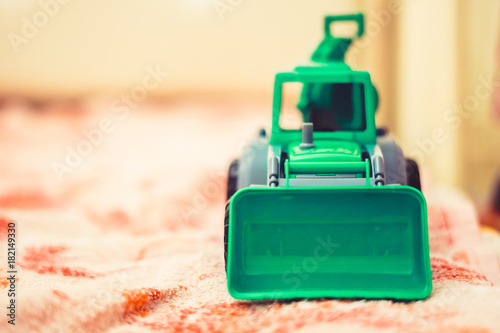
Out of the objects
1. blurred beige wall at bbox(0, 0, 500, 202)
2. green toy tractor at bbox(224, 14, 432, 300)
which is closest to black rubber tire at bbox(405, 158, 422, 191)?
green toy tractor at bbox(224, 14, 432, 300)

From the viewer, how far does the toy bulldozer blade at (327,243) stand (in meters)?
0.80

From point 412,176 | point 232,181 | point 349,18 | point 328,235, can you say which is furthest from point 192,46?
point 328,235

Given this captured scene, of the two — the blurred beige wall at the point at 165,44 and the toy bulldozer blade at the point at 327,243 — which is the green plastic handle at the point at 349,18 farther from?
the blurred beige wall at the point at 165,44

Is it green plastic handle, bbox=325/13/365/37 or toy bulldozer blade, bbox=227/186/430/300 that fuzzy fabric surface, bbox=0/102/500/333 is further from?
green plastic handle, bbox=325/13/365/37

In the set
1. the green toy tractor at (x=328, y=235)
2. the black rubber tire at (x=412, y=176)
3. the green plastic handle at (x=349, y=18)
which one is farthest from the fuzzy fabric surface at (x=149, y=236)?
the green plastic handle at (x=349, y=18)

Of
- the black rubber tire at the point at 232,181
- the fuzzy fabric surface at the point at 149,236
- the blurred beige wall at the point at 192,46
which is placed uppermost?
the blurred beige wall at the point at 192,46

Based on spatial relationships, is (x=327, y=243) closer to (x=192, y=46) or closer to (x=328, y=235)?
(x=328, y=235)

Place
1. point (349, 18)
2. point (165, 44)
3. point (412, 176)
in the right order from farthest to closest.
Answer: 1. point (165, 44)
2. point (349, 18)
3. point (412, 176)

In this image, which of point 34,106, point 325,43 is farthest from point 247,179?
point 34,106

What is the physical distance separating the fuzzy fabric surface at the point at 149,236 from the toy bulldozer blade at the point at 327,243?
44mm

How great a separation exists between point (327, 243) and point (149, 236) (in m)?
0.59

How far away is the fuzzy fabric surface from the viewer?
0.71m

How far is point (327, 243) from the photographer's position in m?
0.82

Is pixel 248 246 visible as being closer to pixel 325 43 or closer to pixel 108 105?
pixel 325 43
